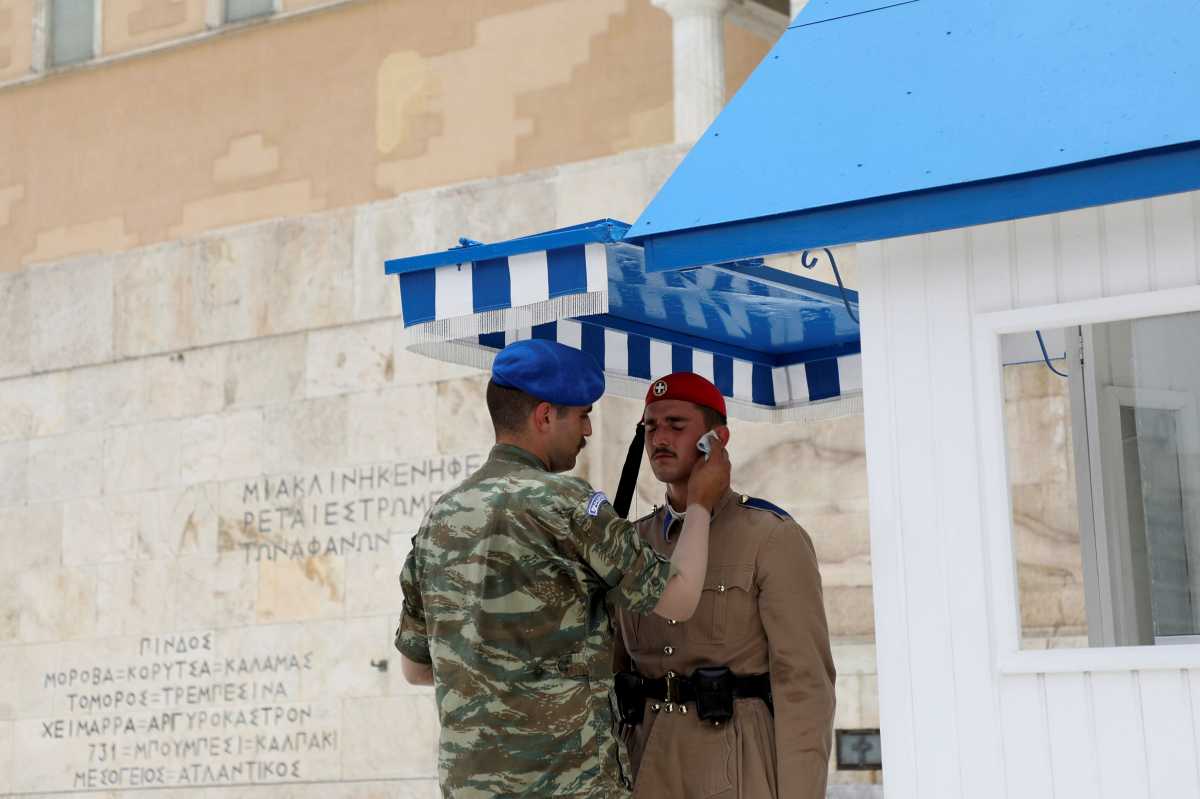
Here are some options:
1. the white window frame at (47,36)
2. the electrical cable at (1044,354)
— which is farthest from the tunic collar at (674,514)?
the white window frame at (47,36)

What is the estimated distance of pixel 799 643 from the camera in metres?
4.12

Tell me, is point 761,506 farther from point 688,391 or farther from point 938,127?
point 938,127

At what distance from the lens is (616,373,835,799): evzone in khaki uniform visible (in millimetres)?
4078

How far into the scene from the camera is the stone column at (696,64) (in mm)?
9180

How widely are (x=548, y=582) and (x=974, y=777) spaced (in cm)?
99

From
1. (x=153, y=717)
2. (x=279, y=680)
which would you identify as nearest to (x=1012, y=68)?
(x=279, y=680)

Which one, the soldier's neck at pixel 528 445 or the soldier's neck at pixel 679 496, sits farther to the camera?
the soldier's neck at pixel 679 496

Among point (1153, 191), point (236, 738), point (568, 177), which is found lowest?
point (236, 738)

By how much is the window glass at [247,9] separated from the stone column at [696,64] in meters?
3.34

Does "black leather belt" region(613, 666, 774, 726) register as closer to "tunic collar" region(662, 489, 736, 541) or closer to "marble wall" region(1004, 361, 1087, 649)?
"tunic collar" region(662, 489, 736, 541)

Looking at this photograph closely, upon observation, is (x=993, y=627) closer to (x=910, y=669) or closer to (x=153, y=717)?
(x=910, y=669)

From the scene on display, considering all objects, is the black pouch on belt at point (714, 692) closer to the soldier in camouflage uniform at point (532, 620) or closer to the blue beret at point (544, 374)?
the soldier in camouflage uniform at point (532, 620)

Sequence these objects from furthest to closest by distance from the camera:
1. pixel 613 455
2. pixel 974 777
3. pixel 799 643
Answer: pixel 613 455 < pixel 799 643 < pixel 974 777

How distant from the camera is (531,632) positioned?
12.4ft
